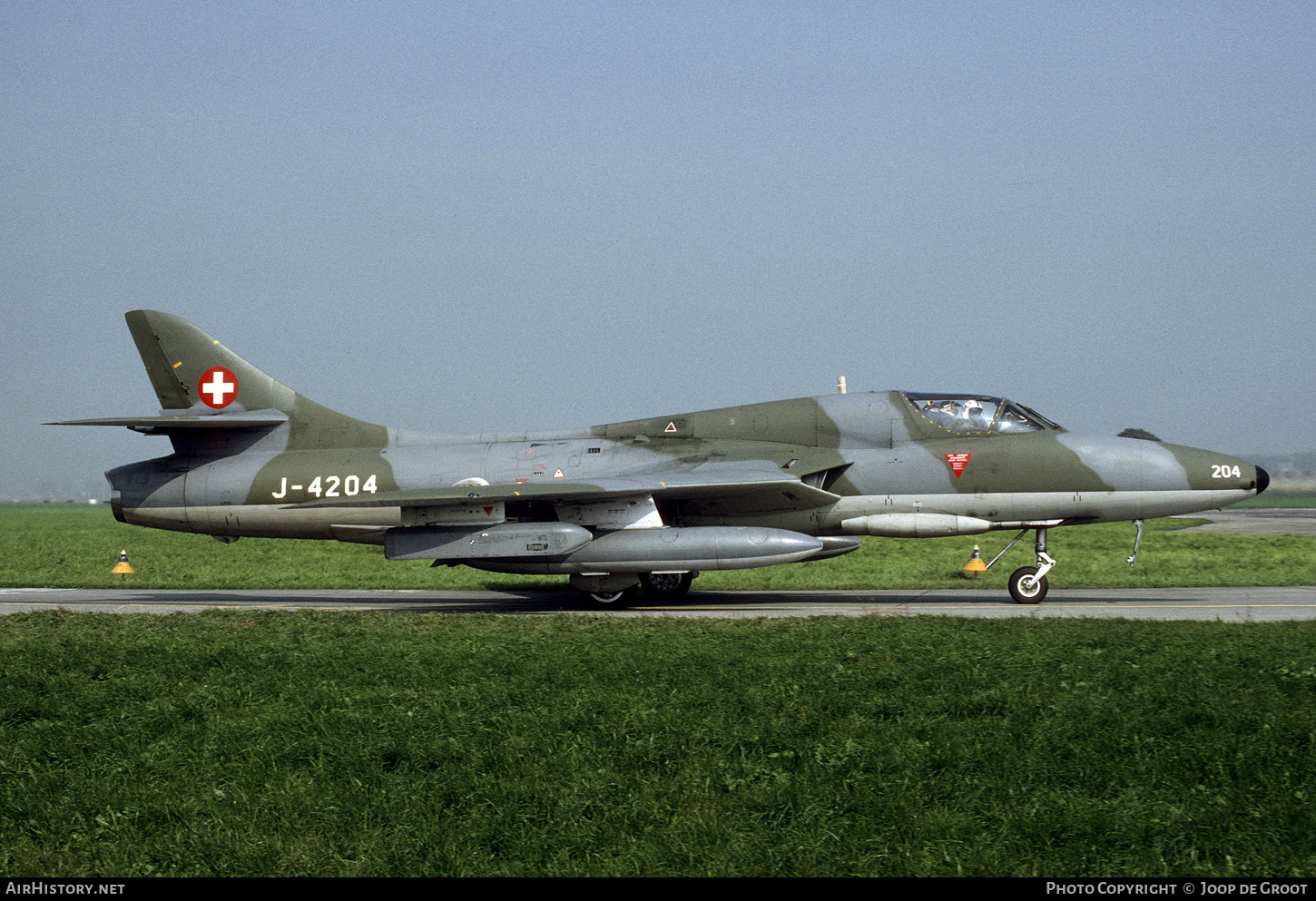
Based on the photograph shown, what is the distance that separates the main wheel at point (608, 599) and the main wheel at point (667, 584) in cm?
93

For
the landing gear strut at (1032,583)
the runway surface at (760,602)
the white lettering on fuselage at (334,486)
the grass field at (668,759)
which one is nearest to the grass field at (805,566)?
the runway surface at (760,602)

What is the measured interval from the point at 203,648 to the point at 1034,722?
7.44 meters

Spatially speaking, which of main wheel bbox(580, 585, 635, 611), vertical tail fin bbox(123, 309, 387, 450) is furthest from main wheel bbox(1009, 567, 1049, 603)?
vertical tail fin bbox(123, 309, 387, 450)

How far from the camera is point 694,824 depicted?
5500 millimetres

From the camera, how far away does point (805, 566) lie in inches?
951

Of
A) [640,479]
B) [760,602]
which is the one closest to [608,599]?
[640,479]

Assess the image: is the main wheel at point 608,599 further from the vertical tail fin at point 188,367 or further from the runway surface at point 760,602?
the vertical tail fin at point 188,367

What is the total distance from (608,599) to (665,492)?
2099 millimetres

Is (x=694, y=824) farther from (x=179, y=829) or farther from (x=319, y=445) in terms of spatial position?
(x=319, y=445)

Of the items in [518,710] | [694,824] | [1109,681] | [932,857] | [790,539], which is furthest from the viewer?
[790,539]

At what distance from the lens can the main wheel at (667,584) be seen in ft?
58.7

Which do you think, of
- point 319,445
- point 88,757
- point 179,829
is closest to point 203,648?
point 88,757

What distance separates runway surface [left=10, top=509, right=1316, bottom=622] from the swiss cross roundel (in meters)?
3.49

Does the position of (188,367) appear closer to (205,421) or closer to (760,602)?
(205,421)
